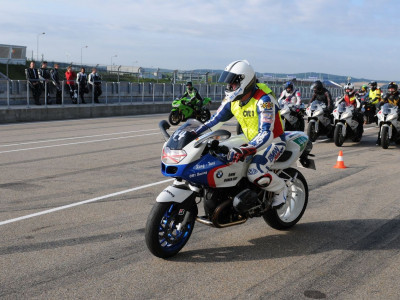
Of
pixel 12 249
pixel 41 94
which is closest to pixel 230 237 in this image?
pixel 12 249

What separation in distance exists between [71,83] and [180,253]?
767 inches

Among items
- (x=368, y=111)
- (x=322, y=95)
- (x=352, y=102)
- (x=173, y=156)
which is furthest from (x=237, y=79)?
(x=368, y=111)

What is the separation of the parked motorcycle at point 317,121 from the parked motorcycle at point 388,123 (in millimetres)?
1576

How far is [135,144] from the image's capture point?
1429 cm

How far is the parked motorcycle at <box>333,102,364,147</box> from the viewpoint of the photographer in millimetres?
14977

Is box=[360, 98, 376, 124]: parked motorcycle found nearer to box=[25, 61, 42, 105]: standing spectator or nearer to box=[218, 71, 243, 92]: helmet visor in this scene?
box=[25, 61, 42, 105]: standing spectator

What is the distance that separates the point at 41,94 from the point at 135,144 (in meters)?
9.52

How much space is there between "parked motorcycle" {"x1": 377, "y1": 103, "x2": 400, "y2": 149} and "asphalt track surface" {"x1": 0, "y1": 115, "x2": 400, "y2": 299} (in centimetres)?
451

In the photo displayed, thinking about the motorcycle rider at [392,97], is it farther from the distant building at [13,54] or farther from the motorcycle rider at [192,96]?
the distant building at [13,54]

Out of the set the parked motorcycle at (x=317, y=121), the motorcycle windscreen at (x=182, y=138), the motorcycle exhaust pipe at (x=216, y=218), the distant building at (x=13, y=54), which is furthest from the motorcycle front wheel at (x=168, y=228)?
the distant building at (x=13, y=54)

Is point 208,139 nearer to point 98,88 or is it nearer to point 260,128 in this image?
point 260,128

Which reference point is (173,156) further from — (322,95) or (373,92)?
(373,92)

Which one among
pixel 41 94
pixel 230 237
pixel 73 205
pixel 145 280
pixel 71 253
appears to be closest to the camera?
pixel 145 280

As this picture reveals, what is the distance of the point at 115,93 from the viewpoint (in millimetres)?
26609
